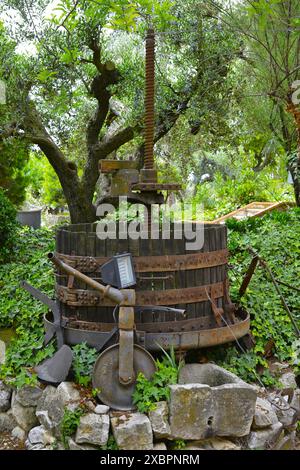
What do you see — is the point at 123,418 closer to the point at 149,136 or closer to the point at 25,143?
the point at 149,136

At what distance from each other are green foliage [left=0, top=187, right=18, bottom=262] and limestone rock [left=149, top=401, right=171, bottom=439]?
4635 millimetres

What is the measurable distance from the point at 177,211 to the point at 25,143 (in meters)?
7.86

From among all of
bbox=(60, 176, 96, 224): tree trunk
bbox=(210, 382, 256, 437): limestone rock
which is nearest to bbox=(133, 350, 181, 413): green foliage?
bbox=(210, 382, 256, 437): limestone rock

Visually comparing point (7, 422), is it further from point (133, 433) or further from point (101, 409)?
point (133, 433)

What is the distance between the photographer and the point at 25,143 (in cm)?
936

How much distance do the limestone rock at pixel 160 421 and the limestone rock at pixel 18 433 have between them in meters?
1.12

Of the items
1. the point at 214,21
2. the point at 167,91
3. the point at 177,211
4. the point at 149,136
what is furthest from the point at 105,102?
the point at 177,211

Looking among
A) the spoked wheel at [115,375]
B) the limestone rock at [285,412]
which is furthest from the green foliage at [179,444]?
the limestone rock at [285,412]

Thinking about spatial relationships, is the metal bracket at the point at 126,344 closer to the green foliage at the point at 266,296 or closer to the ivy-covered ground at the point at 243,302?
→ the ivy-covered ground at the point at 243,302

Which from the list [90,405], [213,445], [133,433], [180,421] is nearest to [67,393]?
[90,405]

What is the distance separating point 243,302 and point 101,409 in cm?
222

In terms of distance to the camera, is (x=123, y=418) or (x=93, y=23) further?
(x=93, y=23)

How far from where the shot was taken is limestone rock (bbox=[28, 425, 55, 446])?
3.90 meters

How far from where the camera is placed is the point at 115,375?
3932 mm
